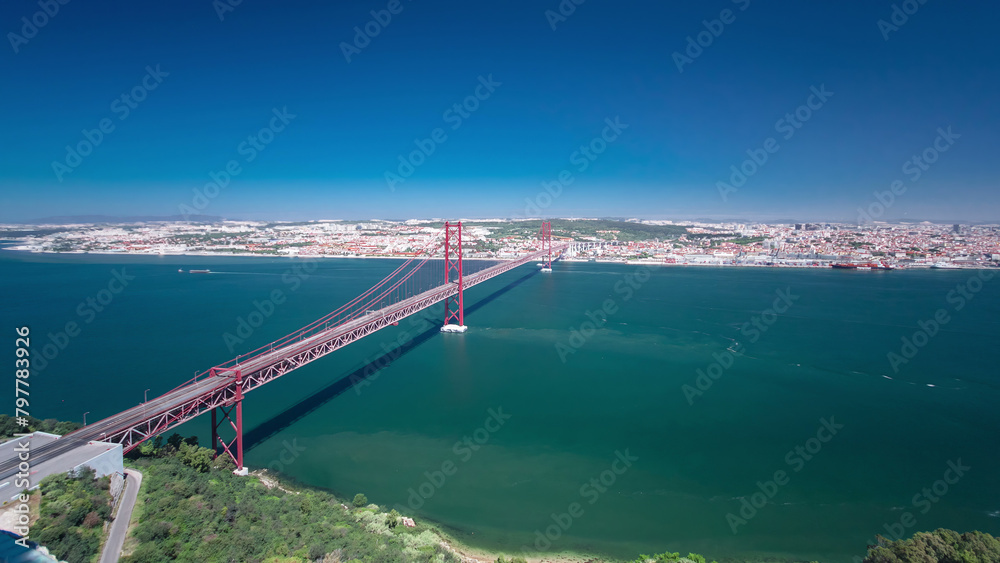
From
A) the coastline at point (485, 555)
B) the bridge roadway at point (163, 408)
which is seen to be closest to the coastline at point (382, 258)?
the bridge roadway at point (163, 408)

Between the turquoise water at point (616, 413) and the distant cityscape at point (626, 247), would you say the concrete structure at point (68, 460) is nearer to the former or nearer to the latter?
the turquoise water at point (616, 413)

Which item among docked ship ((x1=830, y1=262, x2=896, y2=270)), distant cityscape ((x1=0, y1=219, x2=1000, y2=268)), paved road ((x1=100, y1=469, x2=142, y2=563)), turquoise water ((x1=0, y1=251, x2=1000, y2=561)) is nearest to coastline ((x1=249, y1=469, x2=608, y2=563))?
turquoise water ((x1=0, y1=251, x2=1000, y2=561))

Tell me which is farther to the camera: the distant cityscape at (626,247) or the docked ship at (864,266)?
the distant cityscape at (626,247)

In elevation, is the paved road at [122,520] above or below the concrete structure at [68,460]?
below

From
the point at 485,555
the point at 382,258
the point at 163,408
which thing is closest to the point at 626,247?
the point at 382,258

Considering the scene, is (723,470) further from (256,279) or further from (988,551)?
(256,279)

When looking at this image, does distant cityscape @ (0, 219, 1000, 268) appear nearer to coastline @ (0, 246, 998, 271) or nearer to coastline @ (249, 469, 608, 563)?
coastline @ (0, 246, 998, 271)

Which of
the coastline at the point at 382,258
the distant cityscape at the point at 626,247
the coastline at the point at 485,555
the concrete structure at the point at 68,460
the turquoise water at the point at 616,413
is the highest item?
the distant cityscape at the point at 626,247
